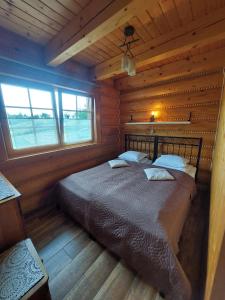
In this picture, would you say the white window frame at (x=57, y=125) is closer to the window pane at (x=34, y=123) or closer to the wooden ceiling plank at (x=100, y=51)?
the window pane at (x=34, y=123)

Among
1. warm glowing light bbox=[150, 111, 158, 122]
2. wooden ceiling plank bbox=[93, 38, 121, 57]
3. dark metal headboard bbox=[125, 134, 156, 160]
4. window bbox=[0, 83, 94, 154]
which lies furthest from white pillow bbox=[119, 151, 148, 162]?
wooden ceiling plank bbox=[93, 38, 121, 57]

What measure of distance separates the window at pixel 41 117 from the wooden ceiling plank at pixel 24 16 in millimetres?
740

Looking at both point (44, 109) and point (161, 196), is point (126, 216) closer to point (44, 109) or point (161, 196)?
point (161, 196)

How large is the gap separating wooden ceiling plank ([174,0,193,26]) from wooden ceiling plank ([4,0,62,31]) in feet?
4.08

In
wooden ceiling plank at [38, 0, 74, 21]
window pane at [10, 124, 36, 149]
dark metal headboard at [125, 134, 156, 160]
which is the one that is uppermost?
wooden ceiling plank at [38, 0, 74, 21]

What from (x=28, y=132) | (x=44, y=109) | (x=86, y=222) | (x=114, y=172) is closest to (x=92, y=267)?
(x=86, y=222)

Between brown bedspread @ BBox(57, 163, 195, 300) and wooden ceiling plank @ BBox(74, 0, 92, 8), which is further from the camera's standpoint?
wooden ceiling plank @ BBox(74, 0, 92, 8)

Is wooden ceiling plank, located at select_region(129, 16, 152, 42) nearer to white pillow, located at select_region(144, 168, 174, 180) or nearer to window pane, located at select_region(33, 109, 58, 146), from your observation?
window pane, located at select_region(33, 109, 58, 146)

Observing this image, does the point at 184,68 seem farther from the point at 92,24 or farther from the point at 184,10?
the point at 92,24

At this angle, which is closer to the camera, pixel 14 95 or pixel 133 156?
pixel 14 95

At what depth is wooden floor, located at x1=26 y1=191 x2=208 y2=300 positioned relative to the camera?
3.58 ft

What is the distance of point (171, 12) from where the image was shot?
130 centimetres

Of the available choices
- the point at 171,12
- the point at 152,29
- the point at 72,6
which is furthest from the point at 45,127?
the point at 171,12

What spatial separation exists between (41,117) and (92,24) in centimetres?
146
